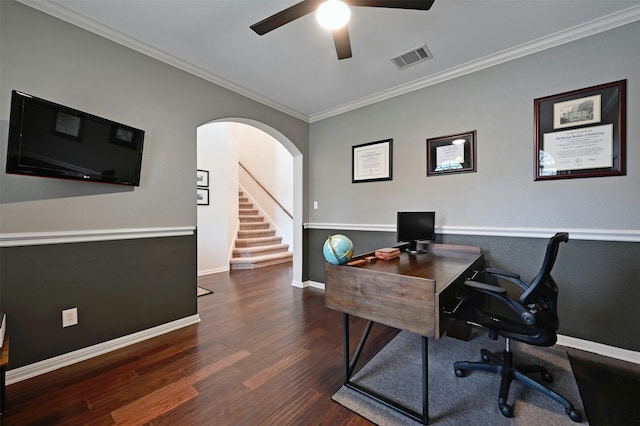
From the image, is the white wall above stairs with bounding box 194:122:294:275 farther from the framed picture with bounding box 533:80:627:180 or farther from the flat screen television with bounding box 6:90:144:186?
the framed picture with bounding box 533:80:627:180

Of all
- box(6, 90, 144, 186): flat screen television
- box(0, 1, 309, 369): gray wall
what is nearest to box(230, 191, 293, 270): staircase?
box(0, 1, 309, 369): gray wall

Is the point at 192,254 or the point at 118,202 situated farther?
the point at 192,254

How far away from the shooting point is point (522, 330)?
1.49 metres

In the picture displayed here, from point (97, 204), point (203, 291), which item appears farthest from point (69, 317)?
point (203, 291)

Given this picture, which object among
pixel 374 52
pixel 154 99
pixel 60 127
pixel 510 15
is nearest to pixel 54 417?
pixel 60 127

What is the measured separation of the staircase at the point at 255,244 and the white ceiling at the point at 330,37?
3.26m

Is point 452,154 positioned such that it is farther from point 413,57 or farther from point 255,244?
point 255,244

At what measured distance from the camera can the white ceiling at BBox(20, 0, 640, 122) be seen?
1894 mm

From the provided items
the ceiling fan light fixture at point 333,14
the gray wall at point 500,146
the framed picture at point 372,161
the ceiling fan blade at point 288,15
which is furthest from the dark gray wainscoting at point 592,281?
the ceiling fan blade at point 288,15

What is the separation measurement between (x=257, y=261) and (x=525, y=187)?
4.38 metres

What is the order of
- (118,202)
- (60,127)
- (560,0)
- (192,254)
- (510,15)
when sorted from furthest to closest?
(192,254) < (118,202) < (510,15) < (560,0) < (60,127)

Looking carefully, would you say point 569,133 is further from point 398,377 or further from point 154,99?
point 154,99

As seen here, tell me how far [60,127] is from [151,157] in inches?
26.2

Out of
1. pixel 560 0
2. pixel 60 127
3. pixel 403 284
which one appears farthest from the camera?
pixel 560 0
